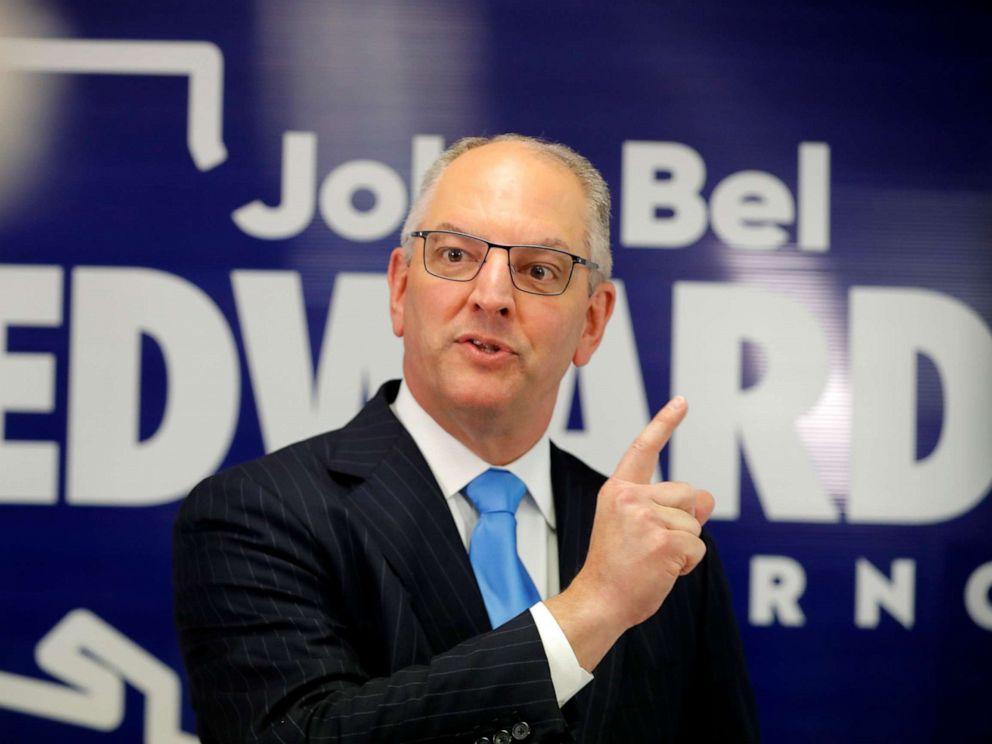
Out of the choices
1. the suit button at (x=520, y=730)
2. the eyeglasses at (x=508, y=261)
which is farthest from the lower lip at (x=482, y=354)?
the suit button at (x=520, y=730)

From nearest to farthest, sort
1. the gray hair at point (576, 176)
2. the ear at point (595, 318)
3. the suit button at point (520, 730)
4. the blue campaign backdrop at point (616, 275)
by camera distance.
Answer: the suit button at point (520, 730) → the gray hair at point (576, 176) → the ear at point (595, 318) → the blue campaign backdrop at point (616, 275)

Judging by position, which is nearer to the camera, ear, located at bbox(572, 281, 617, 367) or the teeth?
the teeth

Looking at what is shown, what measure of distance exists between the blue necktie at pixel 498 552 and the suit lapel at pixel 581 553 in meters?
0.09

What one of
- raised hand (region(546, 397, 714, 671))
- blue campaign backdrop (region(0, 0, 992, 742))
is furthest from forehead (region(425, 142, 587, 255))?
blue campaign backdrop (region(0, 0, 992, 742))

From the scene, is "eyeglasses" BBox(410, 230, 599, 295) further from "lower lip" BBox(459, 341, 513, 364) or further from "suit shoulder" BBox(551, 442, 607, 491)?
"suit shoulder" BBox(551, 442, 607, 491)

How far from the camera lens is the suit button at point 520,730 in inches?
49.6

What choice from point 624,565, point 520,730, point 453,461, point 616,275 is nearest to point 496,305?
point 453,461

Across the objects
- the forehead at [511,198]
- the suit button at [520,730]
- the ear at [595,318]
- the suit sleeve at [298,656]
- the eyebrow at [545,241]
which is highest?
the forehead at [511,198]

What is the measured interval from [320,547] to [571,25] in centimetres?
193

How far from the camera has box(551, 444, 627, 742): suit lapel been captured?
1.58 meters

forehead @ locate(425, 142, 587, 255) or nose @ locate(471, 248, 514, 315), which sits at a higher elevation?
forehead @ locate(425, 142, 587, 255)

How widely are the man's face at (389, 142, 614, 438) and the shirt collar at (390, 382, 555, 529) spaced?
2cm

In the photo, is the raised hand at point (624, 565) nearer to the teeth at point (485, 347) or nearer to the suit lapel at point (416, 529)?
the suit lapel at point (416, 529)

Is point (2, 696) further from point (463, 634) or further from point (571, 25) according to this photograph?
point (571, 25)
